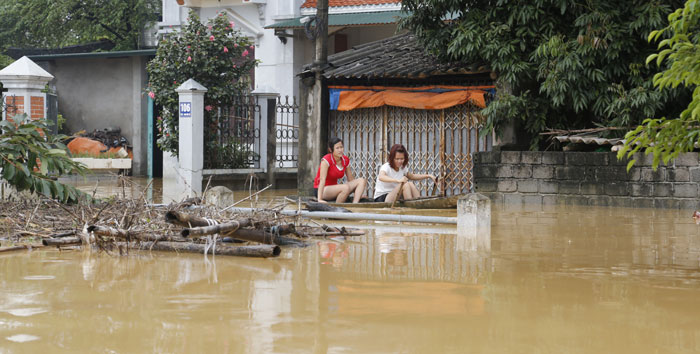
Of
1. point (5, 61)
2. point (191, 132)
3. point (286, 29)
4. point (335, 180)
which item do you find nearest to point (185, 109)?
point (191, 132)

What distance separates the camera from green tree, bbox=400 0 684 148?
535 inches

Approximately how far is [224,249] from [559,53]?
26.2 feet

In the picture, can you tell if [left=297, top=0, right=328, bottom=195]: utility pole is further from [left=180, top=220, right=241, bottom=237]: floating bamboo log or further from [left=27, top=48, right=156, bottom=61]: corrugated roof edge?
[left=180, top=220, right=241, bottom=237]: floating bamboo log

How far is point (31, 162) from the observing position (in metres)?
10.4

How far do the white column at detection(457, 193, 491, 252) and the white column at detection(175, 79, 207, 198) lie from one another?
9.11 meters

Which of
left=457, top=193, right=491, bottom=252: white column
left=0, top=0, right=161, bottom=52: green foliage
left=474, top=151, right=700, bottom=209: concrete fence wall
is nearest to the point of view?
left=457, top=193, right=491, bottom=252: white column

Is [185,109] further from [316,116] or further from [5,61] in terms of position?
[5,61]

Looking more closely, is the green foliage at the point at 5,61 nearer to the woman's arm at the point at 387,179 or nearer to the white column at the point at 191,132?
the white column at the point at 191,132

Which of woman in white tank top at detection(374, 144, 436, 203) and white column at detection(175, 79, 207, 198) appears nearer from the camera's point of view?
woman in white tank top at detection(374, 144, 436, 203)

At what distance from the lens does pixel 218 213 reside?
8406 mm

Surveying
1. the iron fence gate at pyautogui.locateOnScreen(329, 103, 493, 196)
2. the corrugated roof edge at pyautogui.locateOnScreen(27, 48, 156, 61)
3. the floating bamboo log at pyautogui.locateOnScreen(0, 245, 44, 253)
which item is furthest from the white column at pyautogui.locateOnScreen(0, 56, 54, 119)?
the corrugated roof edge at pyautogui.locateOnScreen(27, 48, 156, 61)

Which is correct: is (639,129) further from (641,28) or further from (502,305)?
(641,28)

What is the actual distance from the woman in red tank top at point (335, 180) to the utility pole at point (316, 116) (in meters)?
3.72

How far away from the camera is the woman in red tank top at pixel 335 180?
42.1 ft
